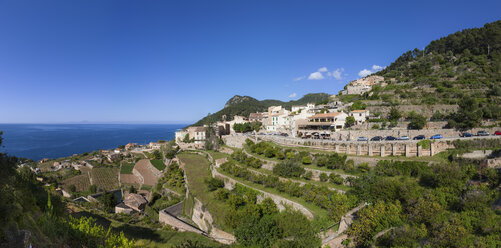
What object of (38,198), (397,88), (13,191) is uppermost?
(397,88)

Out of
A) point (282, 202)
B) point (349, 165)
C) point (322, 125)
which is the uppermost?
point (322, 125)

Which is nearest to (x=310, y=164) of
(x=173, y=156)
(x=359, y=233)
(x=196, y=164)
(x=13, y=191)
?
(x=359, y=233)

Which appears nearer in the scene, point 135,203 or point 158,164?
point 135,203

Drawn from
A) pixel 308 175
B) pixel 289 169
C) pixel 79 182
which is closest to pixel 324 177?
pixel 308 175

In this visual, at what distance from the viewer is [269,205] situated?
17906mm

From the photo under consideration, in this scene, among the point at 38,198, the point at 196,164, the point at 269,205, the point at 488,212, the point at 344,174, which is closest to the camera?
the point at 38,198

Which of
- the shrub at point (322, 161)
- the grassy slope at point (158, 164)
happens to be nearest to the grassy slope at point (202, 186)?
the grassy slope at point (158, 164)

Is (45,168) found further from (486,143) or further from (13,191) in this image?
(486,143)

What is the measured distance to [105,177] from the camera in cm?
3778

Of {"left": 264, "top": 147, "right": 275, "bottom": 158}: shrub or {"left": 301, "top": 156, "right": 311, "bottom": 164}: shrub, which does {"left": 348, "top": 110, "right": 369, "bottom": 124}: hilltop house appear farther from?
{"left": 264, "top": 147, "right": 275, "bottom": 158}: shrub

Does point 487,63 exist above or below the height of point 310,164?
above

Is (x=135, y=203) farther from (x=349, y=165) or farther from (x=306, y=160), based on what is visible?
(x=349, y=165)

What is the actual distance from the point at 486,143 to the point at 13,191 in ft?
106

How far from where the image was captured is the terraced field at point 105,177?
34.7 m
